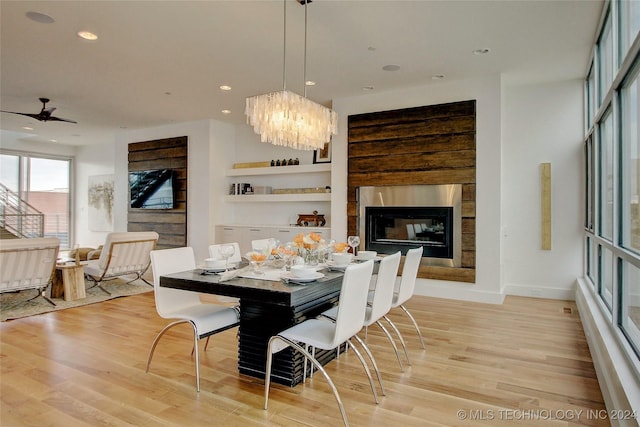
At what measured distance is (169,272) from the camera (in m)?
3.01

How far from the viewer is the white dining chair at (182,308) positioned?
2.74m

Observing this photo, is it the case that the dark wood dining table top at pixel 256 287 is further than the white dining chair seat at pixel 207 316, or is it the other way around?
the white dining chair seat at pixel 207 316

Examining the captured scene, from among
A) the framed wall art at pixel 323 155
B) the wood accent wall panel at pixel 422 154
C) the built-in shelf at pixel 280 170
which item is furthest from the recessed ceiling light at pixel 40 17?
the framed wall art at pixel 323 155

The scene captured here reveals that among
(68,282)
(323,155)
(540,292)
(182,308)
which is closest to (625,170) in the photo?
(182,308)

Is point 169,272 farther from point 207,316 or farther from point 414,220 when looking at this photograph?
point 414,220

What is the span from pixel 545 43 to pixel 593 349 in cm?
303

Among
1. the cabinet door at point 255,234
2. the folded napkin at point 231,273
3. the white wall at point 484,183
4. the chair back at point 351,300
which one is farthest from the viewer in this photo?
the cabinet door at point 255,234

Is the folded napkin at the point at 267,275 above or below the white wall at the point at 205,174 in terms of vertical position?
below

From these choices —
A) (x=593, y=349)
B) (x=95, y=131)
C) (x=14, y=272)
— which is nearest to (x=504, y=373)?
(x=593, y=349)

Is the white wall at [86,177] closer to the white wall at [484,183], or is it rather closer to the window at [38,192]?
the window at [38,192]

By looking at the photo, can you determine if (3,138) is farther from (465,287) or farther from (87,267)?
(465,287)

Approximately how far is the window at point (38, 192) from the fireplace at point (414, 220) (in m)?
8.43

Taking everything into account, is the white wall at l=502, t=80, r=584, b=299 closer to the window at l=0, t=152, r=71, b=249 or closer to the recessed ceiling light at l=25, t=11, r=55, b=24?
the recessed ceiling light at l=25, t=11, r=55, b=24

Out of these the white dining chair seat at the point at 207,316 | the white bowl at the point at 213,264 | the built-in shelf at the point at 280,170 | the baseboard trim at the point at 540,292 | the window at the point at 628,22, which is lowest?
the baseboard trim at the point at 540,292
